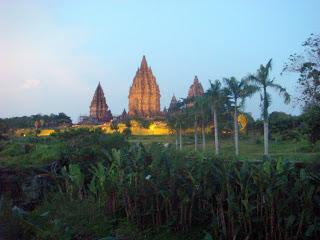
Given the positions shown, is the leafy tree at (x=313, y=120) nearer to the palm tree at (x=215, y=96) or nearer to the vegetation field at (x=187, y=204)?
the vegetation field at (x=187, y=204)

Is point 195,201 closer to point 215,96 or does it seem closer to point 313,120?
point 313,120

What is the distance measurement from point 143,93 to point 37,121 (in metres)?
21.4

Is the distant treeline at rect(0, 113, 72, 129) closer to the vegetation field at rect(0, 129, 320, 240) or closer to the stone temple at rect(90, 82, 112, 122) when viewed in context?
the stone temple at rect(90, 82, 112, 122)

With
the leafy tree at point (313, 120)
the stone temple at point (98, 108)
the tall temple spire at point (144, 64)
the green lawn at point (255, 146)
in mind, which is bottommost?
the green lawn at point (255, 146)

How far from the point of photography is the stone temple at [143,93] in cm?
8188

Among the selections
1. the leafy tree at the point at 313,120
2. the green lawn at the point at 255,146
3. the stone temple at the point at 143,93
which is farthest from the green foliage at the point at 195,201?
the stone temple at the point at 143,93

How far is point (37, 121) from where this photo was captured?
69938 millimetres

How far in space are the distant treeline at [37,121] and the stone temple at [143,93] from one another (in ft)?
41.6

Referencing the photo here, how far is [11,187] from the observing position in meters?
13.0

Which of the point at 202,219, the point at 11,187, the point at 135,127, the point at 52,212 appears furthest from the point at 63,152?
the point at 135,127

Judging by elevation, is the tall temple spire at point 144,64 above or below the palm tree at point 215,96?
above

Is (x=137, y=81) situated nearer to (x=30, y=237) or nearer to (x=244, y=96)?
(x=244, y=96)

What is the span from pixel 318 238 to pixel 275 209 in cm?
75

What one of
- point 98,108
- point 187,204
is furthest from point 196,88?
point 187,204
